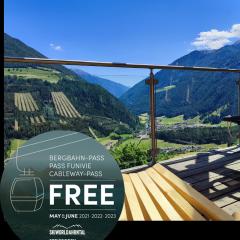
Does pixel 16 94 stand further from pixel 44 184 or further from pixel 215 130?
pixel 215 130

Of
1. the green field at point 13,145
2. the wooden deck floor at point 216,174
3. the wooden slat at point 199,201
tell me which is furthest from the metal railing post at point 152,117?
the green field at point 13,145

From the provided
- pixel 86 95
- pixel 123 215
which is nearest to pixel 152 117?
pixel 86 95

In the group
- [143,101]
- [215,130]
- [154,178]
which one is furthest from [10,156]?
[215,130]

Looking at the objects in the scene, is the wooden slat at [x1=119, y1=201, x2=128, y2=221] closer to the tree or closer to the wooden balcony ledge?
the wooden balcony ledge

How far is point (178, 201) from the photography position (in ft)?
6.45

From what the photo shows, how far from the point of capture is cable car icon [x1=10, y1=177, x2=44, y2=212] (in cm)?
174

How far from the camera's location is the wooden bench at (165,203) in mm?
1756

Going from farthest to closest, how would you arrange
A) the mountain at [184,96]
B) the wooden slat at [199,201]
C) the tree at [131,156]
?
1. the mountain at [184,96]
2. the tree at [131,156]
3. the wooden slat at [199,201]

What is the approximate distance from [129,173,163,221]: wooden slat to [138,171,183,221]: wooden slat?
0.03 m

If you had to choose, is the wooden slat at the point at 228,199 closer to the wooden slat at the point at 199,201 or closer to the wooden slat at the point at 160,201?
the wooden slat at the point at 199,201

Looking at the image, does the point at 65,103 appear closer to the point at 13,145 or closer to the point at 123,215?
the point at 13,145

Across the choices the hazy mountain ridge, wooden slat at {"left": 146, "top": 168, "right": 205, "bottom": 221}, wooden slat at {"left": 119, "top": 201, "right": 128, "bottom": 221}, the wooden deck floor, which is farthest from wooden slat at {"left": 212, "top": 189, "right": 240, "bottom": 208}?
the hazy mountain ridge

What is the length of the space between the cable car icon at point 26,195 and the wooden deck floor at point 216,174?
1124 mm

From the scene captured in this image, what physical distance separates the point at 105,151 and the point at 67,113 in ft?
2.82
